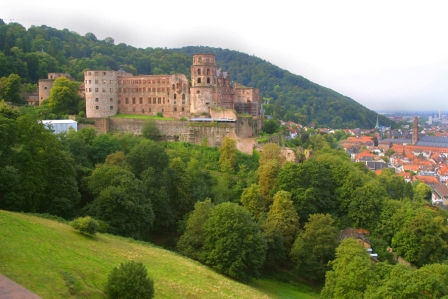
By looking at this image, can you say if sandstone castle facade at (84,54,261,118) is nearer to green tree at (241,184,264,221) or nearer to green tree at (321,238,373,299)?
green tree at (241,184,264,221)

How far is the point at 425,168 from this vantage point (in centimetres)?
11000

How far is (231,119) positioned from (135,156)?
1616 cm

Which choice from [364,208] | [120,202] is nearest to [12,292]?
[120,202]

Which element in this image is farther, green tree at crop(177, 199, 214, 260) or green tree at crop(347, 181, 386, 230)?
green tree at crop(347, 181, 386, 230)

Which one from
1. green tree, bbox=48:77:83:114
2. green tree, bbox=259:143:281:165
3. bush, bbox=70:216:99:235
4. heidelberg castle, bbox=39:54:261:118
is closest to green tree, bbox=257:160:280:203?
green tree, bbox=259:143:281:165

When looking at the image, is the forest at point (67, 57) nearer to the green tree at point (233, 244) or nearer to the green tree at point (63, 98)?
the green tree at point (63, 98)

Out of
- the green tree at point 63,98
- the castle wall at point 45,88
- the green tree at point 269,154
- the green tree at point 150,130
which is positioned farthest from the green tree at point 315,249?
the castle wall at point 45,88

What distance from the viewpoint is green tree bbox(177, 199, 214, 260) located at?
1317 inches

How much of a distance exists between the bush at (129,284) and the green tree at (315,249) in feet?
67.6

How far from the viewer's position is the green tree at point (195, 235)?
110ft

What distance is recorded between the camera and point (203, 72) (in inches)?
2296

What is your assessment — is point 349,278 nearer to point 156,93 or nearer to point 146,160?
point 146,160

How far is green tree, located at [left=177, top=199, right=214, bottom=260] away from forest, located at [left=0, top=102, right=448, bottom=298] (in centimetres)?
8

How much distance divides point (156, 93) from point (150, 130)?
8.11m
